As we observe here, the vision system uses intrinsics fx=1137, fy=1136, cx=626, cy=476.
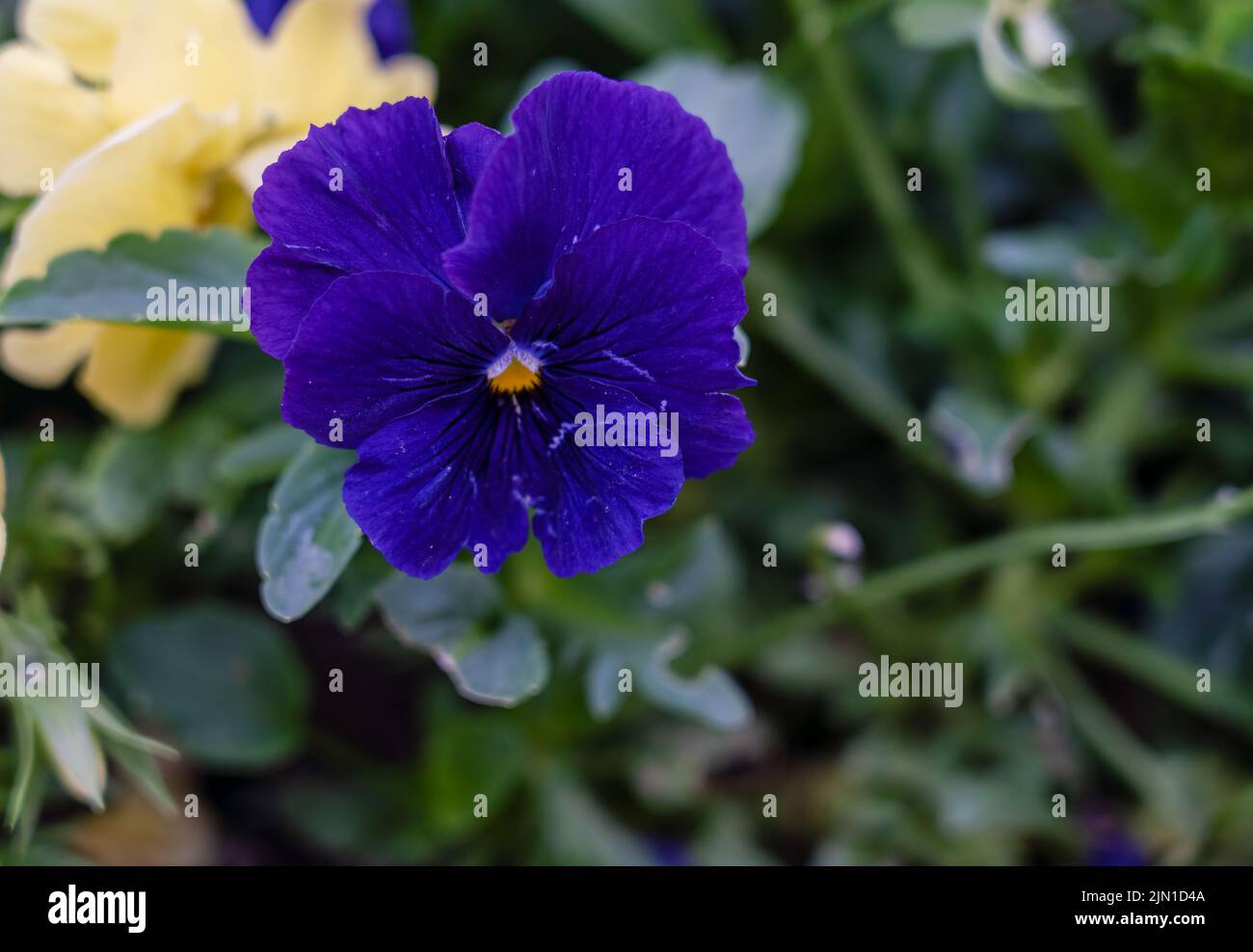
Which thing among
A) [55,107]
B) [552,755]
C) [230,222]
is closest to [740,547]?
[552,755]

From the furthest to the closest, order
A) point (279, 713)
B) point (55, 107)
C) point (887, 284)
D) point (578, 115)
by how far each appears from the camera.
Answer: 1. point (887, 284)
2. point (279, 713)
3. point (55, 107)
4. point (578, 115)

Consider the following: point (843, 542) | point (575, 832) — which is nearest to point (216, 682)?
point (575, 832)

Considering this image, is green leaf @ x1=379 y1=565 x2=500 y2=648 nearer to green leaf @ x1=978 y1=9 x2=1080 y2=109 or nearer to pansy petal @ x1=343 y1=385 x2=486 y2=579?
pansy petal @ x1=343 y1=385 x2=486 y2=579

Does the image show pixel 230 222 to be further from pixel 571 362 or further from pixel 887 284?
pixel 887 284

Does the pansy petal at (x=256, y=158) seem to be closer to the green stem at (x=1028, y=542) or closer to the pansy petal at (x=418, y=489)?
the pansy petal at (x=418, y=489)

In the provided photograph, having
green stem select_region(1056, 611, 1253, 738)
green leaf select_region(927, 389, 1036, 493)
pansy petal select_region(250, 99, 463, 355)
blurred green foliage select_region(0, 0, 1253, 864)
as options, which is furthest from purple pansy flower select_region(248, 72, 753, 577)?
green stem select_region(1056, 611, 1253, 738)

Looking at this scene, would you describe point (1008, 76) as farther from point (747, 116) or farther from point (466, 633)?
point (466, 633)

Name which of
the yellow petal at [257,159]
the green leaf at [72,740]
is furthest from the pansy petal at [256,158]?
→ the green leaf at [72,740]
